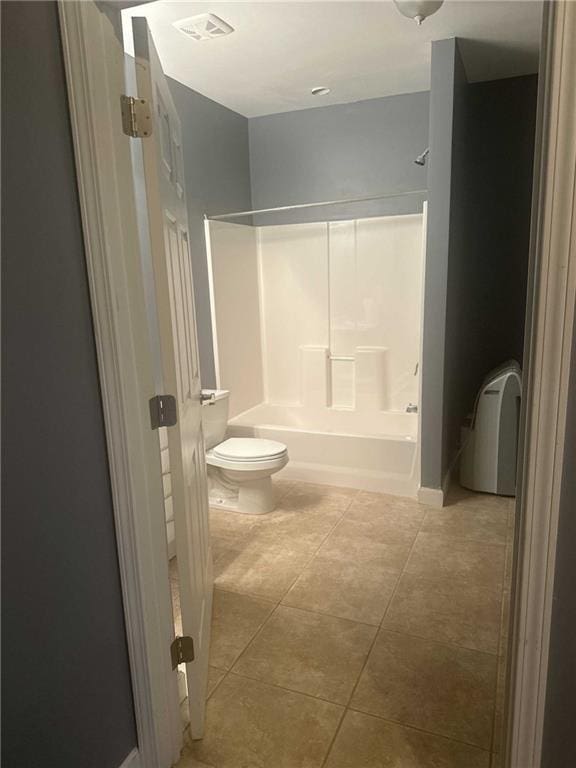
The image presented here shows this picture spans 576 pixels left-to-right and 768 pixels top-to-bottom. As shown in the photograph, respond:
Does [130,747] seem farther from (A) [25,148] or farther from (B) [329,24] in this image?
(B) [329,24]

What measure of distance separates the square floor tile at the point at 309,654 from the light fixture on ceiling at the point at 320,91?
3.04m

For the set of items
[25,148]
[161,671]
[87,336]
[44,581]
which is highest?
[25,148]

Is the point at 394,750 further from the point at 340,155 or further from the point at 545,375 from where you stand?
the point at 340,155

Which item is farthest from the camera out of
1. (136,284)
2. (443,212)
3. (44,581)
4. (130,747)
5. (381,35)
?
(443,212)

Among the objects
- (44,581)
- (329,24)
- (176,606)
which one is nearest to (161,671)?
(44,581)

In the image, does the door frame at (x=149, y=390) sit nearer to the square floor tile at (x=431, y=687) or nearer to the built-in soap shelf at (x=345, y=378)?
the square floor tile at (x=431, y=687)

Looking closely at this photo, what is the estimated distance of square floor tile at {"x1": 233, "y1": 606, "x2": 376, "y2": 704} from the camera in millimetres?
1795

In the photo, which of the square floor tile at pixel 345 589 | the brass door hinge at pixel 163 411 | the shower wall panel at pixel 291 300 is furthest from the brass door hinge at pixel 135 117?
the shower wall panel at pixel 291 300

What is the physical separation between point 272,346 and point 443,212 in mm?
1916

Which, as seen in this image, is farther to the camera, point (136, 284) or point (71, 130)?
point (136, 284)

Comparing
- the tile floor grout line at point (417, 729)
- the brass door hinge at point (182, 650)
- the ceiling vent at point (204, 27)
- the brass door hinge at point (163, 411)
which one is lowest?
the tile floor grout line at point (417, 729)

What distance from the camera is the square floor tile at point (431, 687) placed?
1.62 m

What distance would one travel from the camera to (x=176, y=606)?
225cm

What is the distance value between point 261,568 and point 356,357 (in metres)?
1.96
